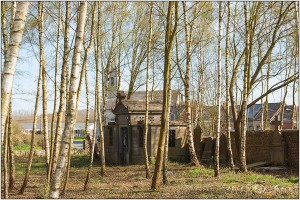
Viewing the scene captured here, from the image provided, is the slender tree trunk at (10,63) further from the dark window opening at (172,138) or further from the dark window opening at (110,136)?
the dark window opening at (110,136)

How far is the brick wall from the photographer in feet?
53.6

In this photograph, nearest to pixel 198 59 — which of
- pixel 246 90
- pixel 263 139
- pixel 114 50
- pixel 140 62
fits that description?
pixel 140 62

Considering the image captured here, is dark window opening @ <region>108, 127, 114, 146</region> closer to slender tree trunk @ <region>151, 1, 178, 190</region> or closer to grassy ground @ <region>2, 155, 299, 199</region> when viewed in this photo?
grassy ground @ <region>2, 155, 299, 199</region>

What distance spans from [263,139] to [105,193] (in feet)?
33.8

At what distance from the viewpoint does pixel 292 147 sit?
16625 mm

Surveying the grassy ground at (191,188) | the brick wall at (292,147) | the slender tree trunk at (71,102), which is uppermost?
the slender tree trunk at (71,102)

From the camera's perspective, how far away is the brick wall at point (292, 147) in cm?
1635

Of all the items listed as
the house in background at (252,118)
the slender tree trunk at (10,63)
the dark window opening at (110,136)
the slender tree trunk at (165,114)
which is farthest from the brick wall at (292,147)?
the slender tree trunk at (10,63)

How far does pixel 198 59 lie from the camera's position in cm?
2942

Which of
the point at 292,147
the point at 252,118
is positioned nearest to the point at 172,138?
the point at 292,147

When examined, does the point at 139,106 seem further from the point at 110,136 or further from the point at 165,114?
the point at 165,114

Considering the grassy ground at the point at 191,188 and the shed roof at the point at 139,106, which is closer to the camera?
the grassy ground at the point at 191,188

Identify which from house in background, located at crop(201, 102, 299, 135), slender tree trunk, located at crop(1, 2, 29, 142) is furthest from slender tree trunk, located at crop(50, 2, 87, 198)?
house in background, located at crop(201, 102, 299, 135)

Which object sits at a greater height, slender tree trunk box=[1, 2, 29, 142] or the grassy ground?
slender tree trunk box=[1, 2, 29, 142]
